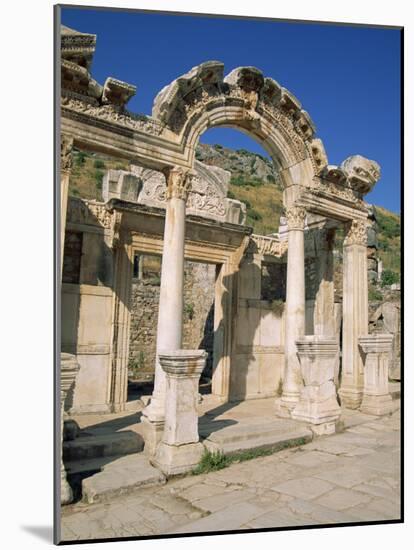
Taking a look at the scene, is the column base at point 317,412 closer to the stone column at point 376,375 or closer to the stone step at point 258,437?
the stone step at point 258,437

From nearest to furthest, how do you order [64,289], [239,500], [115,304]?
[239,500], [64,289], [115,304]

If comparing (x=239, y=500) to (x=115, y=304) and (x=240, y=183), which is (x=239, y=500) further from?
(x=240, y=183)

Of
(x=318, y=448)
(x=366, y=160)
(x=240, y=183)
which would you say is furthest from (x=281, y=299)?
(x=240, y=183)

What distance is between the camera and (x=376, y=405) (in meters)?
8.67

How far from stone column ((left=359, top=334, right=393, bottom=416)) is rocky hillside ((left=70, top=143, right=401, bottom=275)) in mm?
15796

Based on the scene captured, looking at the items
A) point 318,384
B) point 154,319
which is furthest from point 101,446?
point 154,319

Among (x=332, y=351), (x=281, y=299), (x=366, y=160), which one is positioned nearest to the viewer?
(x=332, y=351)

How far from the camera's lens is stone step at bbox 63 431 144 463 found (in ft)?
17.1

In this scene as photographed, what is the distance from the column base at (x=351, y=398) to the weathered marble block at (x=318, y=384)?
6.31 ft

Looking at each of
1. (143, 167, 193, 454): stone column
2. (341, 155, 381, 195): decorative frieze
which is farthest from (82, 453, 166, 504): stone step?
(341, 155, 381, 195): decorative frieze

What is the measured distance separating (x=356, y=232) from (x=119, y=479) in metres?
7.32

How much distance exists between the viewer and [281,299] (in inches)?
446

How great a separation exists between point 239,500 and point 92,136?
15.5ft

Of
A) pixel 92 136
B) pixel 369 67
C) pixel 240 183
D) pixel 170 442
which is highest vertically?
pixel 240 183
